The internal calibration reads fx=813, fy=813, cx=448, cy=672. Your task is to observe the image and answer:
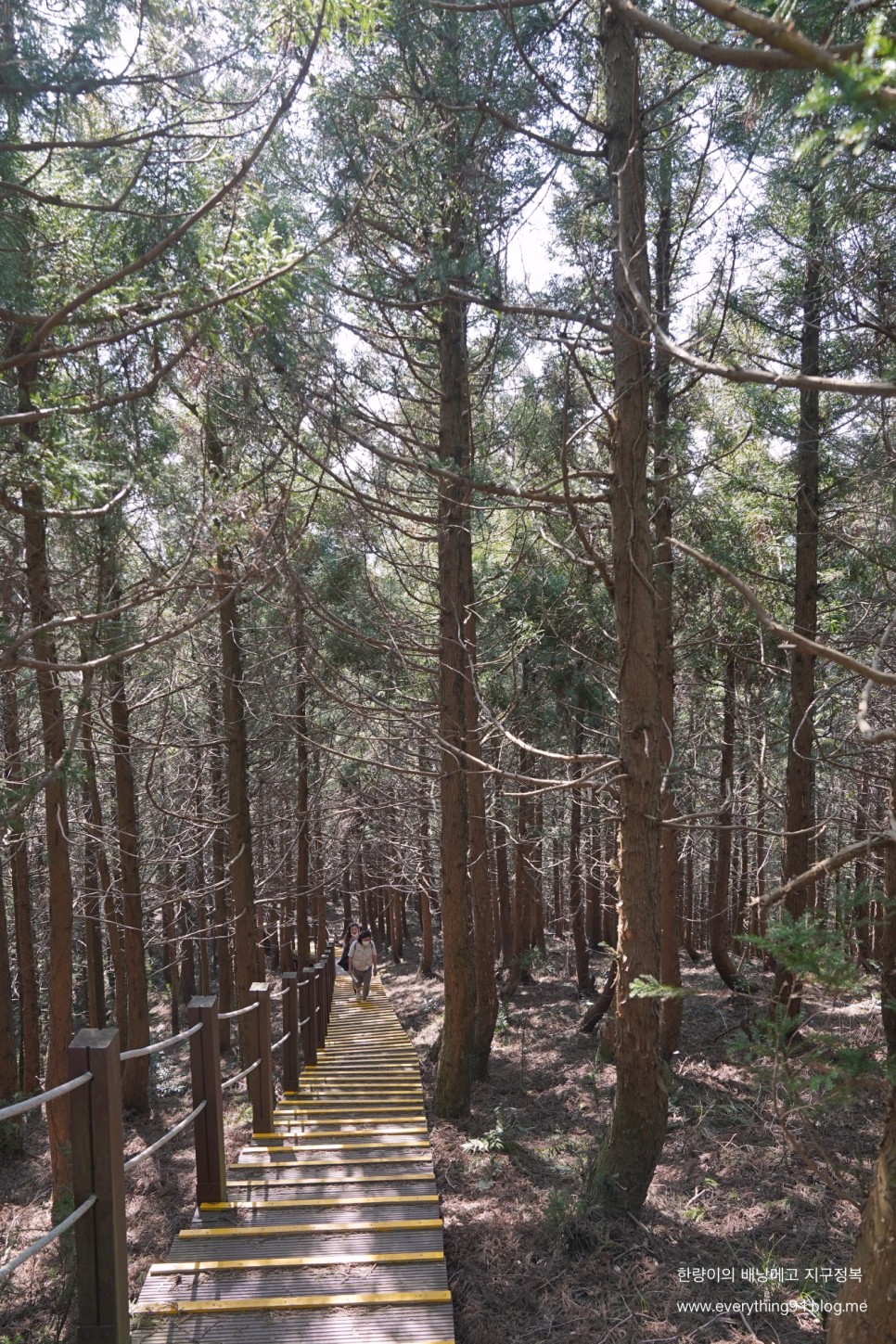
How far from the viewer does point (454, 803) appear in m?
8.86

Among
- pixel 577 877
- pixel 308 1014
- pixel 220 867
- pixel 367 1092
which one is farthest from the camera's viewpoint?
pixel 220 867

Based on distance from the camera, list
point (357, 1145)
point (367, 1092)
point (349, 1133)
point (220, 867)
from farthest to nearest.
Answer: point (220, 867), point (367, 1092), point (349, 1133), point (357, 1145)

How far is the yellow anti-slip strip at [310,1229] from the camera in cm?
404

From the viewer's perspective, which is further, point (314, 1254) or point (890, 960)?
point (314, 1254)

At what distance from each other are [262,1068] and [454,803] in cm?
356

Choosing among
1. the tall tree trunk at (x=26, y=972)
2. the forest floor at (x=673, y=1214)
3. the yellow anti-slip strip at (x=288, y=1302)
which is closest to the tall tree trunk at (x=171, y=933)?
the tall tree trunk at (x=26, y=972)

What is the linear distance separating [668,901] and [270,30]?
32.1ft

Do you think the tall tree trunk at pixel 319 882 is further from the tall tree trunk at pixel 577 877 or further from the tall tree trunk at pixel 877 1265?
the tall tree trunk at pixel 877 1265

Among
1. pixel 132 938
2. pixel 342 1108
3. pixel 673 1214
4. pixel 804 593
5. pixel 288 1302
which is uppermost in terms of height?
pixel 804 593

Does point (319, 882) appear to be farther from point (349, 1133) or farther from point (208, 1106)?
point (208, 1106)

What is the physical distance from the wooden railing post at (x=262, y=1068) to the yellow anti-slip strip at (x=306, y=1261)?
7.13ft

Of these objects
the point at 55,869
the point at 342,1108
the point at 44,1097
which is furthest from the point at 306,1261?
the point at 55,869

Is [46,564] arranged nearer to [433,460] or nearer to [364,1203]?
[433,460]

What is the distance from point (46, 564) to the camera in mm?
8758
